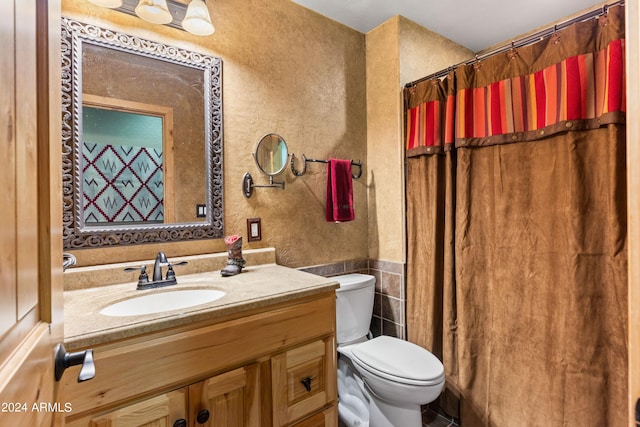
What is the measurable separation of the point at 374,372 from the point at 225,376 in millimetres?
757

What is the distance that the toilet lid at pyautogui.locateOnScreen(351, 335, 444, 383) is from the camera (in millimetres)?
1398

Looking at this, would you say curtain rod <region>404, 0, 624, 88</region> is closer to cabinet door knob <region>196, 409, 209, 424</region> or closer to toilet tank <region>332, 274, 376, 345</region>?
toilet tank <region>332, 274, 376, 345</region>

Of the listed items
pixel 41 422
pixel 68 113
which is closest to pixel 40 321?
pixel 41 422

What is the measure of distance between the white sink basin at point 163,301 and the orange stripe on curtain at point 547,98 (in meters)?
1.48

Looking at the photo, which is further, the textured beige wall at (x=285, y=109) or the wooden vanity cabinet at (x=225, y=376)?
the textured beige wall at (x=285, y=109)

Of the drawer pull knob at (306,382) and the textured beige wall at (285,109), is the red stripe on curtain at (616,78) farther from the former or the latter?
the drawer pull knob at (306,382)

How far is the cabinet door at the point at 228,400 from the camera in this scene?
96 cm

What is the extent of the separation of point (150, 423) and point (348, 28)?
91.4 inches

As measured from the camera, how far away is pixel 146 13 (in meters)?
1.34

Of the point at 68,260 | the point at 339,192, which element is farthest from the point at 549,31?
the point at 68,260

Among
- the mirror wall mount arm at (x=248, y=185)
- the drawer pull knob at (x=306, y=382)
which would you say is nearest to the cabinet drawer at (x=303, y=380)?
the drawer pull knob at (x=306, y=382)

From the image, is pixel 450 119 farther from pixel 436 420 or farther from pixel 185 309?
pixel 436 420

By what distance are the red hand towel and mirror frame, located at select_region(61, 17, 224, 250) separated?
664mm

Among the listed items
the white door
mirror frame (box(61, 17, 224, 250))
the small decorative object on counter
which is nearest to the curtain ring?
mirror frame (box(61, 17, 224, 250))
